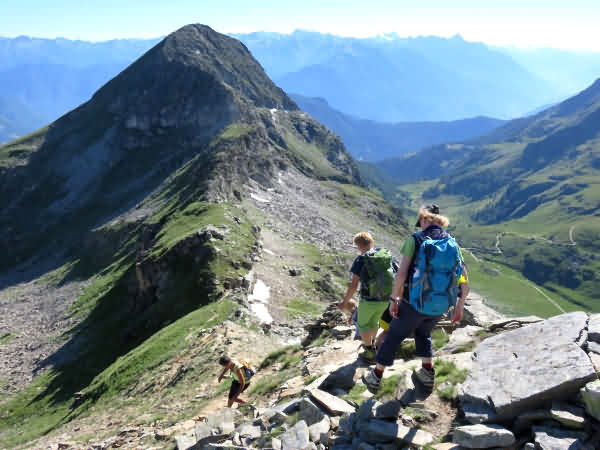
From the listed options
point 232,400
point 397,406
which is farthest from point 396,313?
point 232,400

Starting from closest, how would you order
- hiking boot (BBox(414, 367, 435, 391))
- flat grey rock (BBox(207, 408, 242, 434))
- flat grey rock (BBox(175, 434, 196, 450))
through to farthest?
hiking boot (BBox(414, 367, 435, 391)) < flat grey rock (BBox(207, 408, 242, 434)) < flat grey rock (BBox(175, 434, 196, 450))

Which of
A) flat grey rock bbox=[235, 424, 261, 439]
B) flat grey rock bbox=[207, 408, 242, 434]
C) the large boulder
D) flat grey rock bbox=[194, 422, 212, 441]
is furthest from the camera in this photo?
flat grey rock bbox=[207, 408, 242, 434]

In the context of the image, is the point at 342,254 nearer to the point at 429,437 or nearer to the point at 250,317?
the point at 250,317

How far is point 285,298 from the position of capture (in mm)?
49469

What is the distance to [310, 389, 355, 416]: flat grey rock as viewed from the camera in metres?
11.4

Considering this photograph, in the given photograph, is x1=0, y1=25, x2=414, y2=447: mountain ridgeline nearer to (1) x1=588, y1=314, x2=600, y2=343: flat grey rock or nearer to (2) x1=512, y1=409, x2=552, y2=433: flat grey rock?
(2) x1=512, y1=409, x2=552, y2=433: flat grey rock

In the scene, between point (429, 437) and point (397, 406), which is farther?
point (397, 406)

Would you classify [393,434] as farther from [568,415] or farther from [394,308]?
[568,415]

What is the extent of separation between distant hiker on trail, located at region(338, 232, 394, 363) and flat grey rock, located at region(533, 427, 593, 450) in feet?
18.3

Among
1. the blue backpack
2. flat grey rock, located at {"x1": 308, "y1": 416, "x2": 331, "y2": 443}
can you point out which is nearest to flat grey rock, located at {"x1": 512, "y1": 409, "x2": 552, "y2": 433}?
the blue backpack

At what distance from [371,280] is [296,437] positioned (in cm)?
488

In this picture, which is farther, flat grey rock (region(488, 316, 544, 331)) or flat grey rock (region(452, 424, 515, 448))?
flat grey rock (region(488, 316, 544, 331))

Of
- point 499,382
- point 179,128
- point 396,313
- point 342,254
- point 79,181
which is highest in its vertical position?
point 179,128

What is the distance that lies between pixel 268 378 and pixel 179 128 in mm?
155594
